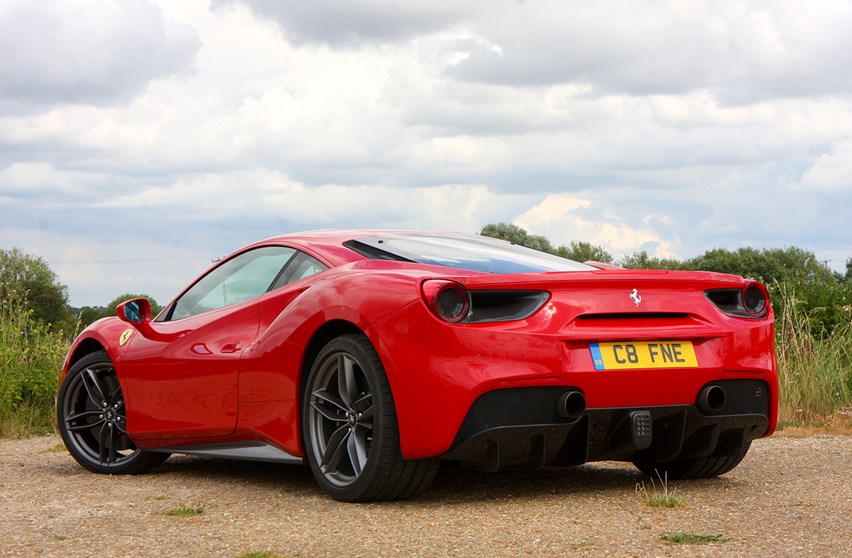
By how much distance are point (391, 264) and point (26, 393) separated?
7389 millimetres

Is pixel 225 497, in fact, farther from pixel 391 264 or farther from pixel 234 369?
pixel 391 264

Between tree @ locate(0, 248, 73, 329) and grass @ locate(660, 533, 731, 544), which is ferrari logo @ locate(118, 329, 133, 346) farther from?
tree @ locate(0, 248, 73, 329)

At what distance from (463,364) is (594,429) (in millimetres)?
713

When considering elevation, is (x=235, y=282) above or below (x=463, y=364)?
above

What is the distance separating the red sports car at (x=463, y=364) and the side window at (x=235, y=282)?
2 centimetres

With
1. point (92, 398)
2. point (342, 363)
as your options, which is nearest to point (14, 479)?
point (92, 398)

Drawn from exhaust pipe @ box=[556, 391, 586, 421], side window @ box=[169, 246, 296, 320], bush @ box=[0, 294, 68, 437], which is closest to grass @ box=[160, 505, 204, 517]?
side window @ box=[169, 246, 296, 320]

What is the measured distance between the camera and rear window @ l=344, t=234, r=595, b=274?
539 centimetres

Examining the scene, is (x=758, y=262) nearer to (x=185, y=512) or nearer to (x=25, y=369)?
(x=25, y=369)

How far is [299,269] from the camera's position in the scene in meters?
5.92

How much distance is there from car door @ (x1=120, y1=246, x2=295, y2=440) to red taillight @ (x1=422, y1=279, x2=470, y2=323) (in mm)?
1465

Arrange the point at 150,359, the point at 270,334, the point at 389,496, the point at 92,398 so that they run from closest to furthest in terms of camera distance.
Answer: the point at 389,496 → the point at 270,334 → the point at 150,359 → the point at 92,398

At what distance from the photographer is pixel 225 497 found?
18.7 ft

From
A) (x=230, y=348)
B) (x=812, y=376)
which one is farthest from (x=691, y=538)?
(x=812, y=376)
